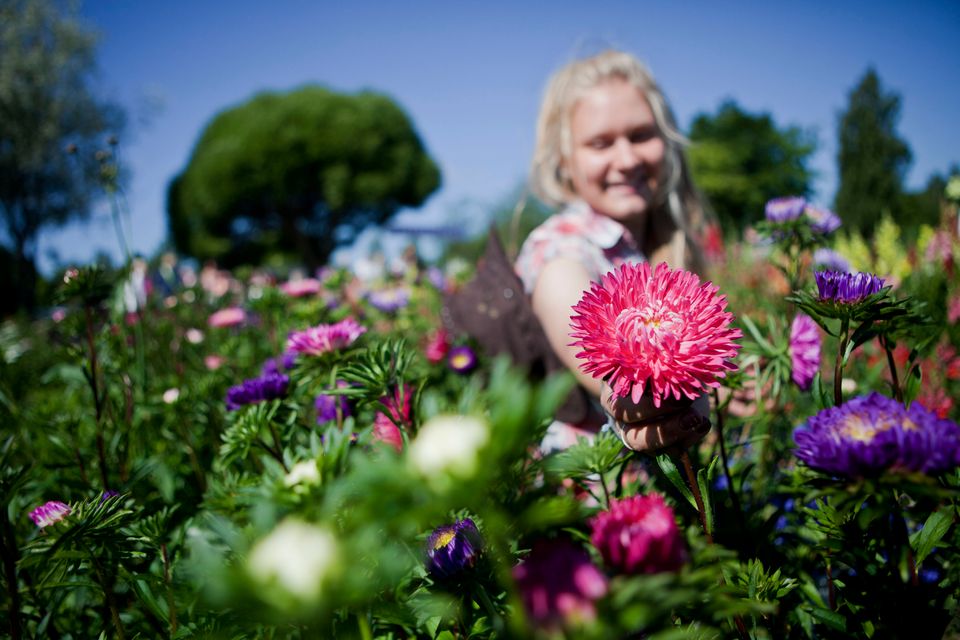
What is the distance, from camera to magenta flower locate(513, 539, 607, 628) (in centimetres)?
30

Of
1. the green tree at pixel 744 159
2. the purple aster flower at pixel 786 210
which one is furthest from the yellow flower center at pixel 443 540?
the green tree at pixel 744 159

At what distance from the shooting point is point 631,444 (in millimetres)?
620

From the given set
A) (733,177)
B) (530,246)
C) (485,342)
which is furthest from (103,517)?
(733,177)

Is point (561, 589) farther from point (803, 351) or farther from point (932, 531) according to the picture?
point (803, 351)

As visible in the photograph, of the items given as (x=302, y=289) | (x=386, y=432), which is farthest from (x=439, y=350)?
(x=386, y=432)

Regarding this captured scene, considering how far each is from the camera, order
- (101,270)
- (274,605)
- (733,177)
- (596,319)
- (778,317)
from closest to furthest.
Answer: (274,605), (596,319), (778,317), (101,270), (733,177)

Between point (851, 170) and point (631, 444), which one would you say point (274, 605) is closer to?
point (631, 444)

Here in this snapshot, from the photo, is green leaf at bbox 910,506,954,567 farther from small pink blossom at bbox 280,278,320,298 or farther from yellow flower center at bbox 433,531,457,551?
small pink blossom at bbox 280,278,320,298

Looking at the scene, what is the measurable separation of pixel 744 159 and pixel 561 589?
35.1 meters

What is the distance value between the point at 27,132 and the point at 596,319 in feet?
57.3

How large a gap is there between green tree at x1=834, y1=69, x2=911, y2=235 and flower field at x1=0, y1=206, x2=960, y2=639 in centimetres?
2554

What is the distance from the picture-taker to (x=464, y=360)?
70.6 inches

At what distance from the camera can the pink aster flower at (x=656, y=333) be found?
522 millimetres

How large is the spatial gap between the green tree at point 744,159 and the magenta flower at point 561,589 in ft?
103
